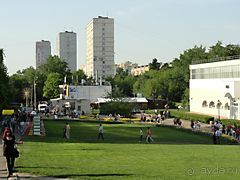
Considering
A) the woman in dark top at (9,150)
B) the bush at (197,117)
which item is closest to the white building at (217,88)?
the bush at (197,117)

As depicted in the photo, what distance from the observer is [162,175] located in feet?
50.4

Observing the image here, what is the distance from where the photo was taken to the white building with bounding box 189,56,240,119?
74.9 meters

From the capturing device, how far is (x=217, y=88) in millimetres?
84688

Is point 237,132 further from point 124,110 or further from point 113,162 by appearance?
point 124,110

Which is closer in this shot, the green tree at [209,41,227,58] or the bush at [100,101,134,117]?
the bush at [100,101,134,117]

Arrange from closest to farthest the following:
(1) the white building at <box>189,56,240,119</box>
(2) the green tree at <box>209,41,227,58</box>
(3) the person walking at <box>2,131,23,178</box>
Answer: (3) the person walking at <box>2,131,23,178</box>
(1) the white building at <box>189,56,240,119</box>
(2) the green tree at <box>209,41,227,58</box>

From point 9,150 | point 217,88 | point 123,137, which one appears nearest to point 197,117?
point 217,88

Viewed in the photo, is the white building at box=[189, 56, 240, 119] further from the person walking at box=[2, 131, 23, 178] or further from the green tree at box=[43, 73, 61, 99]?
the person walking at box=[2, 131, 23, 178]

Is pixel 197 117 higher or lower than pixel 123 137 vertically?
higher

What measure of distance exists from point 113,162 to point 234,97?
58.7m

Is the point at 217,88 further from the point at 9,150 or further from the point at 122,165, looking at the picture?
the point at 9,150

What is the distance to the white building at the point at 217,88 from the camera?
2948 inches

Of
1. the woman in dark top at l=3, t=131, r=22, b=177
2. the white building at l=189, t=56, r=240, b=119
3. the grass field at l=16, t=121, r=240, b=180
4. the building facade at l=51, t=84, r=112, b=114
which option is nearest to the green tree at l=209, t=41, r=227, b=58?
the white building at l=189, t=56, r=240, b=119

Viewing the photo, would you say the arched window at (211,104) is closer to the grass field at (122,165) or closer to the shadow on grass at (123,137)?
the shadow on grass at (123,137)
